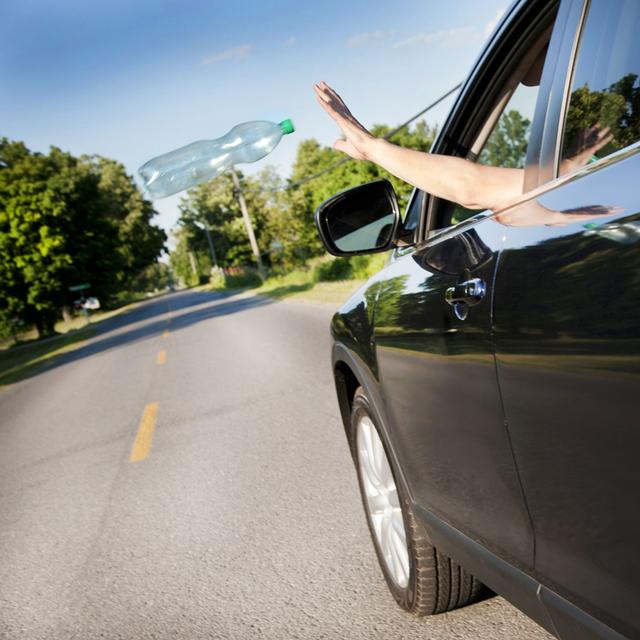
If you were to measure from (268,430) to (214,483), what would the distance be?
129 cm

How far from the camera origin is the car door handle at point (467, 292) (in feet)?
5.31

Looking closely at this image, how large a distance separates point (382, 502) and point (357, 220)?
3.97 feet

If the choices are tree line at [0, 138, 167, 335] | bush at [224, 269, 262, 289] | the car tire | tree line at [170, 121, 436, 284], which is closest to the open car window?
the car tire

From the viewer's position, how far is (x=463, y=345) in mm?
1676

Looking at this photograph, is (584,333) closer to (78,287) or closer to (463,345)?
(463,345)

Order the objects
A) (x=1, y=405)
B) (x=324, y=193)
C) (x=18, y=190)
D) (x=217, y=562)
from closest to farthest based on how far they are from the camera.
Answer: (x=217, y=562)
(x=1, y=405)
(x=324, y=193)
(x=18, y=190)

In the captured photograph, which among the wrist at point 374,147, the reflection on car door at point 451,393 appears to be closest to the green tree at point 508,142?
the reflection on car door at point 451,393

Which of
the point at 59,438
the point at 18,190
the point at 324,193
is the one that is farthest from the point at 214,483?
the point at 18,190

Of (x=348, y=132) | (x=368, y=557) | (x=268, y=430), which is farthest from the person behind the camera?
(x=268, y=430)

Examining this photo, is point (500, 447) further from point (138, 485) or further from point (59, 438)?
point (59, 438)

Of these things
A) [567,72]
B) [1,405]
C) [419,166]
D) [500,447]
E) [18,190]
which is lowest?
[1,405]

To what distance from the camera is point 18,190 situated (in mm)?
43156

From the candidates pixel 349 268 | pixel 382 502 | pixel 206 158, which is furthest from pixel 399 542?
pixel 349 268

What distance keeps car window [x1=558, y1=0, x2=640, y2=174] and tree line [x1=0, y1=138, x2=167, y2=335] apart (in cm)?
4252
